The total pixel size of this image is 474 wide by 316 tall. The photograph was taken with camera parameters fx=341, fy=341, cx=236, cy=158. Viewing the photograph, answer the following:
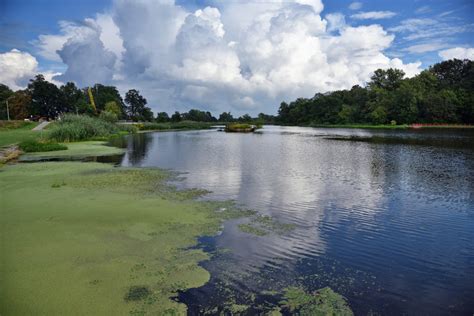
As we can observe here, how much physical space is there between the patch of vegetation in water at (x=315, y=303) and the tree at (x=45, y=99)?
10067 cm

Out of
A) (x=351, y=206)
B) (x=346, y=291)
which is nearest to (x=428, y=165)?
(x=351, y=206)

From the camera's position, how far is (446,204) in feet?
40.9

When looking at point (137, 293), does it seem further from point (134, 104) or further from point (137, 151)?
point (134, 104)

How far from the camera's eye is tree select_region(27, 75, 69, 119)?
90125mm

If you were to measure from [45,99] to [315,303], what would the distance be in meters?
103

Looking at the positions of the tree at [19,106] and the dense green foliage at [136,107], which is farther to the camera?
the dense green foliage at [136,107]

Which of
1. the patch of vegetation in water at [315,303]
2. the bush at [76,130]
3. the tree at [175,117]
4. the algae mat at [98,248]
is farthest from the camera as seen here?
the tree at [175,117]

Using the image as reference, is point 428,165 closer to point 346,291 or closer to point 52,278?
point 346,291

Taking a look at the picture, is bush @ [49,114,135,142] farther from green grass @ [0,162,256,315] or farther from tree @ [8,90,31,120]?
tree @ [8,90,31,120]

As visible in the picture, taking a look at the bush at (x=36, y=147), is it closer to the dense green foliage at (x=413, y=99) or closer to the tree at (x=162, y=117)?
the dense green foliage at (x=413, y=99)

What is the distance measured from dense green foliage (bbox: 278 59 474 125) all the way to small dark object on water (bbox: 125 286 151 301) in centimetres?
9616

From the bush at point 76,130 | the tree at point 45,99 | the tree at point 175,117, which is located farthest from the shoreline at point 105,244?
the tree at point 175,117

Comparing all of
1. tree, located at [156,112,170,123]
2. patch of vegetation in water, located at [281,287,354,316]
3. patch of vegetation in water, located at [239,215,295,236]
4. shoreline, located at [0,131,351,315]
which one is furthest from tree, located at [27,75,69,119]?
patch of vegetation in water, located at [281,287,354,316]

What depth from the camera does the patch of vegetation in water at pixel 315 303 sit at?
5.47m
